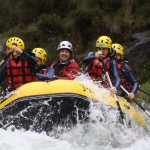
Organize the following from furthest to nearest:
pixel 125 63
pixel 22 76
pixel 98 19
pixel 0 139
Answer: pixel 98 19, pixel 125 63, pixel 22 76, pixel 0 139

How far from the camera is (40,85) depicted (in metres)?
7.24

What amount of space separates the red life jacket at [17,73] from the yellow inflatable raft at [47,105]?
3.79 ft

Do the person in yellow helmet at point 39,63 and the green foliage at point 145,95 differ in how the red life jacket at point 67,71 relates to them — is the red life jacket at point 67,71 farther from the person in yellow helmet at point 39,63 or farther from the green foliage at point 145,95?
the green foliage at point 145,95

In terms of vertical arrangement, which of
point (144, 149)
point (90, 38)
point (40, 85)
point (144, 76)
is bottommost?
point (144, 149)

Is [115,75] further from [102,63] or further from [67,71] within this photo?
[67,71]

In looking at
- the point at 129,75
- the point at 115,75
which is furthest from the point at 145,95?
the point at 115,75

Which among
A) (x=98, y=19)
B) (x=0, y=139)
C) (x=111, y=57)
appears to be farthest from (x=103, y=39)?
(x=98, y=19)

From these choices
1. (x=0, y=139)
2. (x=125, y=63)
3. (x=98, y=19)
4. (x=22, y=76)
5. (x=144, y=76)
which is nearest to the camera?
(x=0, y=139)

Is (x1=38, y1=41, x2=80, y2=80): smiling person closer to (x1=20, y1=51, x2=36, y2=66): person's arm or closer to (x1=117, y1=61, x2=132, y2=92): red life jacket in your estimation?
(x1=20, y1=51, x2=36, y2=66): person's arm

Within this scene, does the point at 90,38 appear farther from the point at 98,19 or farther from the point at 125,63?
the point at 125,63

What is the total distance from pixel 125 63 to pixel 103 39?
932mm

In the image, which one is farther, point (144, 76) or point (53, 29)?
point (53, 29)

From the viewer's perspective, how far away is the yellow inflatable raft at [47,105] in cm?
705

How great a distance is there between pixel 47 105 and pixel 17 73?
1.60 m
